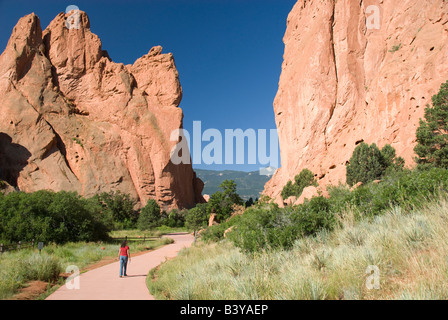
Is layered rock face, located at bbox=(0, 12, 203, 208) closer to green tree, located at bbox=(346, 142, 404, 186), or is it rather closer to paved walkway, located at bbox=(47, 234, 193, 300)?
green tree, located at bbox=(346, 142, 404, 186)

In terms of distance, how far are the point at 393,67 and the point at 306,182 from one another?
14329 millimetres

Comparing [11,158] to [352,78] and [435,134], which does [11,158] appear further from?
[435,134]

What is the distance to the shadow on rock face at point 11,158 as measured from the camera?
147 feet

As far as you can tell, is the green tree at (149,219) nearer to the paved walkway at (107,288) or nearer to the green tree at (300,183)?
the green tree at (300,183)

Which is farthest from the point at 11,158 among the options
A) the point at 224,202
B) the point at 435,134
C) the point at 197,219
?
the point at 435,134

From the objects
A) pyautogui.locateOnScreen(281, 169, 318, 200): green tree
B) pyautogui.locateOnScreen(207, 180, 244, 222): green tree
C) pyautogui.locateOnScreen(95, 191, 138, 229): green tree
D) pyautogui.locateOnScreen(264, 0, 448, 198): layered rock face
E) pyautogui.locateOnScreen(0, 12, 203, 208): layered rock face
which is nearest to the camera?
pyautogui.locateOnScreen(264, 0, 448, 198): layered rock face

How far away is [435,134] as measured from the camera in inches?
789

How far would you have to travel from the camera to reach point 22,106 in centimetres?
4741

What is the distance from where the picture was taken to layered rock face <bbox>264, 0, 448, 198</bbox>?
997 inches

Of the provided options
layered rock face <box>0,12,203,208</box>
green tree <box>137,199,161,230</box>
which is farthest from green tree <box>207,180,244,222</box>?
layered rock face <box>0,12,203,208</box>

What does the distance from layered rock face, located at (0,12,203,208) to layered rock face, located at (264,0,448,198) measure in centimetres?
2226

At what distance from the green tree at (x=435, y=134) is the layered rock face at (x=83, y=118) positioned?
41.4 m
